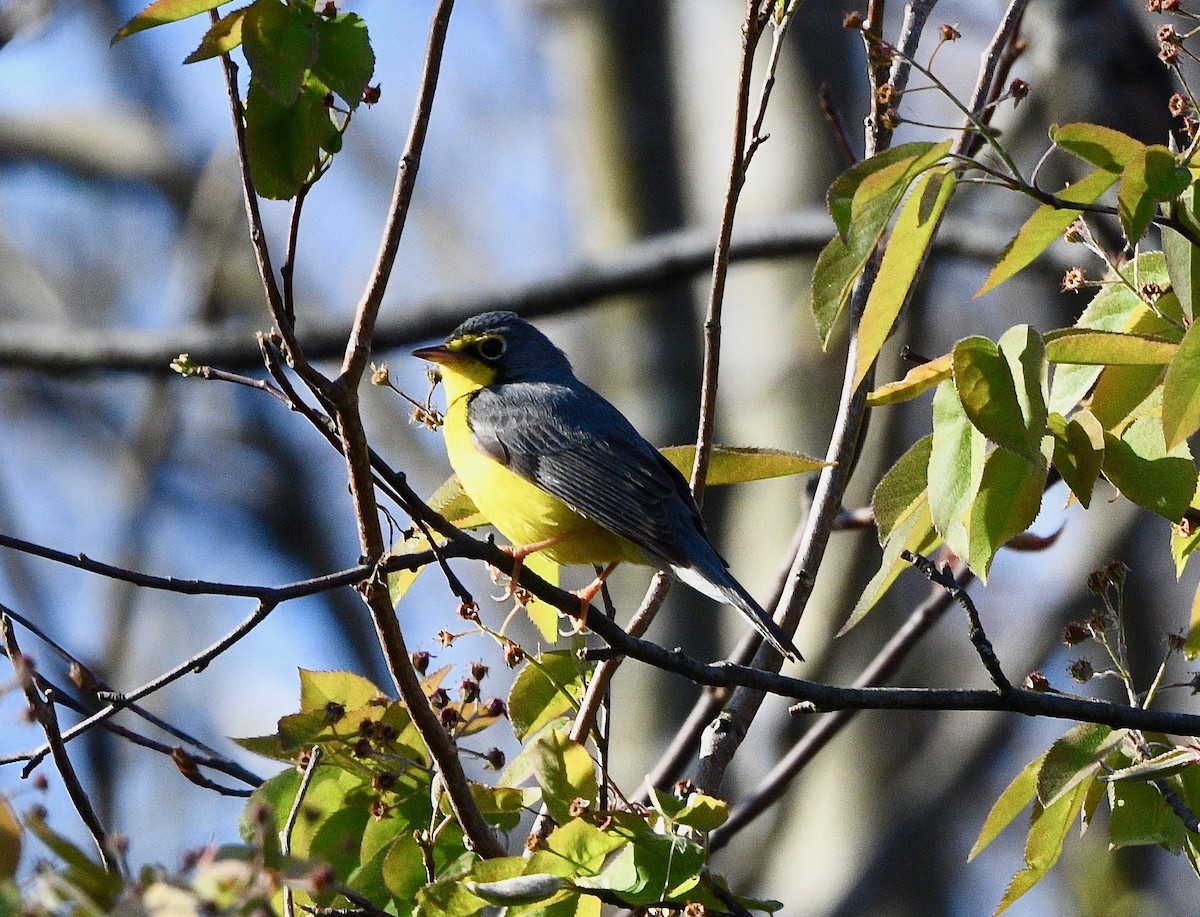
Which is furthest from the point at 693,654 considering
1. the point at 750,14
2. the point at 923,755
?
the point at 750,14

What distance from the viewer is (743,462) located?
10.1ft

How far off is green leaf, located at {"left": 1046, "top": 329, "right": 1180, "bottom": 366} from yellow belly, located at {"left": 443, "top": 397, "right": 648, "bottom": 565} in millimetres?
2242

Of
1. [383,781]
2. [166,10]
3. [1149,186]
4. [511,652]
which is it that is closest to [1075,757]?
[1149,186]

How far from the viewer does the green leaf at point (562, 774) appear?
2.47 m

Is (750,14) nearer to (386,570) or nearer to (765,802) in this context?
(386,570)

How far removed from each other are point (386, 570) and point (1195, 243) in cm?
143

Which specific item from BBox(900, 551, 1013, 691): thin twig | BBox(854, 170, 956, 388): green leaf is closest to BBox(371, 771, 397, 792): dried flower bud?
BBox(900, 551, 1013, 691): thin twig

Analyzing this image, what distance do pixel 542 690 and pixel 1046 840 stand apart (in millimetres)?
999

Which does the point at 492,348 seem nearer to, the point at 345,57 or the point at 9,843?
the point at 345,57

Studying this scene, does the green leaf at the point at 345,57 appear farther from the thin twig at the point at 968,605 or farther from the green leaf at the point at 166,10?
the thin twig at the point at 968,605

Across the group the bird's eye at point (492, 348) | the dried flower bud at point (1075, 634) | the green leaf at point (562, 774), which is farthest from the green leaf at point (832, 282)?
the bird's eye at point (492, 348)

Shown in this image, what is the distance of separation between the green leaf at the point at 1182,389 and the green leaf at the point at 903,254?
0.45 m

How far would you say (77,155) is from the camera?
14.1 m

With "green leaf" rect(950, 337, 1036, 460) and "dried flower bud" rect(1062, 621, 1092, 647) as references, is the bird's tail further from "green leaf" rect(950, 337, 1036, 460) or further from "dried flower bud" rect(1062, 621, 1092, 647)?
"green leaf" rect(950, 337, 1036, 460)
